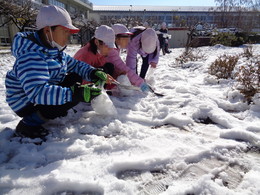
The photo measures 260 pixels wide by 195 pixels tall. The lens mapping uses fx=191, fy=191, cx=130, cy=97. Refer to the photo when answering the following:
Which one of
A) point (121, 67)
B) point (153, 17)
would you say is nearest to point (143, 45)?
point (121, 67)

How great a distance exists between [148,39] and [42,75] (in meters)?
2.04

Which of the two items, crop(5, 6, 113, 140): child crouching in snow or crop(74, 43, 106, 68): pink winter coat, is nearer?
crop(5, 6, 113, 140): child crouching in snow

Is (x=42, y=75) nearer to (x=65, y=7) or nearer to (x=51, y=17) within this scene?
(x=51, y=17)

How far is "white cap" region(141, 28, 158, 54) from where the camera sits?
3.00m

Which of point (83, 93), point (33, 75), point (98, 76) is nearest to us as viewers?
point (33, 75)

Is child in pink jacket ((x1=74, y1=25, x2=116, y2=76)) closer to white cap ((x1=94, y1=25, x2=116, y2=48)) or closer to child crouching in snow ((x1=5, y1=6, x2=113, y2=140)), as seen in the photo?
white cap ((x1=94, y1=25, x2=116, y2=48))

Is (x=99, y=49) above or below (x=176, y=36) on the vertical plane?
below

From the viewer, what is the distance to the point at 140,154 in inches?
55.2

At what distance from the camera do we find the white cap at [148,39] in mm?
3000

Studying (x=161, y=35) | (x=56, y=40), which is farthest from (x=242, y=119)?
(x=161, y=35)

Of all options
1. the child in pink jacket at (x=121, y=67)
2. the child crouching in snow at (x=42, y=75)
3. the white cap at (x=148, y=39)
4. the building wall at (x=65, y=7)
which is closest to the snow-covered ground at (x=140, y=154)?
the child crouching in snow at (x=42, y=75)

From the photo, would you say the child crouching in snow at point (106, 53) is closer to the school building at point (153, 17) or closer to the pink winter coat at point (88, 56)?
the pink winter coat at point (88, 56)

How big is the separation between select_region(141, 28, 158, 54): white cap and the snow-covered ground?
1.27 metres

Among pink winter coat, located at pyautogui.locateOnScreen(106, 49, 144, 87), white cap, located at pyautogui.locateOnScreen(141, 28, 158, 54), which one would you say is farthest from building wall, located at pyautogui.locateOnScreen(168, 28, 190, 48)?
pink winter coat, located at pyautogui.locateOnScreen(106, 49, 144, 87)
